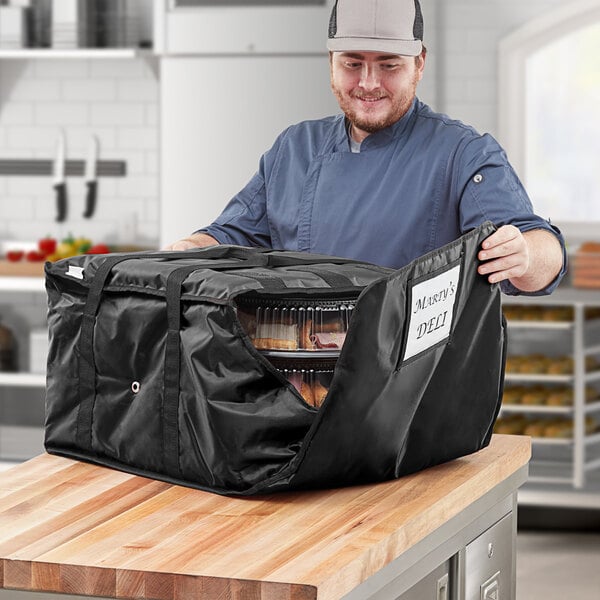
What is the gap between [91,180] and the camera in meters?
6.30

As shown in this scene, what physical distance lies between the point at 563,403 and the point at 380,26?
3.34m

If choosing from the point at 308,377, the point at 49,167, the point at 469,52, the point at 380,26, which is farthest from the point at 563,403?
the point at 308,377

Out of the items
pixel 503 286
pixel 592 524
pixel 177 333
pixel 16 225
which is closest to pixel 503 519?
pixel 503 286

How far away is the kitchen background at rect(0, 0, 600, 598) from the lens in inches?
211

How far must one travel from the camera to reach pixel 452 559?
2033 millimetres

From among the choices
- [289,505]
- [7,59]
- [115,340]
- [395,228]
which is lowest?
[289,505]

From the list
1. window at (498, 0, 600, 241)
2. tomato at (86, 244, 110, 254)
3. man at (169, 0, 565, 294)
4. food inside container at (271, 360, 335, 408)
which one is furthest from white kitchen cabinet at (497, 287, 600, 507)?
food inside container at (271, 360, 335, 408)

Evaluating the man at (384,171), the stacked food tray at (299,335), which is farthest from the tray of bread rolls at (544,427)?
the stacked food tray at (299,335)

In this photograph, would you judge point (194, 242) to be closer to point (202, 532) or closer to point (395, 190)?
point (395, 190)

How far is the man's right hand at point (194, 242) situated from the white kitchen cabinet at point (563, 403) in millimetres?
2822

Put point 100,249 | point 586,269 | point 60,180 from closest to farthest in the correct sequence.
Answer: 1. point 586,269
2. point 100,249
3. point 60,180

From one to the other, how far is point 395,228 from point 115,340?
0.71m

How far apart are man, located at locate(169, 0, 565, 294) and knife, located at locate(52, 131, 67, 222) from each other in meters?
3.78

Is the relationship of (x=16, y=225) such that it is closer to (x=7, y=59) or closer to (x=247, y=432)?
(x=7, y=59)
